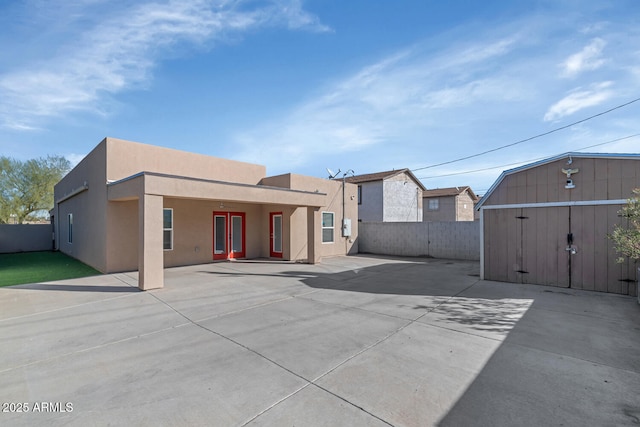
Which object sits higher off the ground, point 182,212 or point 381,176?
point 381,176

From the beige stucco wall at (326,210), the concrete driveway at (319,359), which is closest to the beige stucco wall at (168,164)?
the beige stucco wall at (326,210)

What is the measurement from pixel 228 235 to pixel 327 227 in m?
5.06

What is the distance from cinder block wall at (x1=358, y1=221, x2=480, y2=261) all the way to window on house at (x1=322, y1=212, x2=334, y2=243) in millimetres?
3004

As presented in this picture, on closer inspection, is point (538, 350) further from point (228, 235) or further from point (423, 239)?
point (423, 239)

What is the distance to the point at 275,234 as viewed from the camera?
14312mm

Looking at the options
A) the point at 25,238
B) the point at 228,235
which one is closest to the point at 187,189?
the point at 228,235

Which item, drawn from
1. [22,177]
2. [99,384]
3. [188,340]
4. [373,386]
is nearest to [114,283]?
[188,340]

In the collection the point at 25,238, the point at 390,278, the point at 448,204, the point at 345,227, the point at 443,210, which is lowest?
the point at 390,278

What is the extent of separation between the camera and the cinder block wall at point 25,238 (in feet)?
61.1

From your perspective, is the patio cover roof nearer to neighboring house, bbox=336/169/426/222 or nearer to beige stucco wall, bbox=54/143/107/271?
beige stucco wall, bbox=54/143/107/271

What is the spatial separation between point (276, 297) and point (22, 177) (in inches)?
1234

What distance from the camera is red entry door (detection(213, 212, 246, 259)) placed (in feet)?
42.4

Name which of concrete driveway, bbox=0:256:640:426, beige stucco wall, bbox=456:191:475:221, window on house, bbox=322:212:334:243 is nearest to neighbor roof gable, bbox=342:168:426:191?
beige stucco wall, bbox=456:191:475:221

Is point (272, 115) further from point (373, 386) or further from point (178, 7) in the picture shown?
point (373, 386)
